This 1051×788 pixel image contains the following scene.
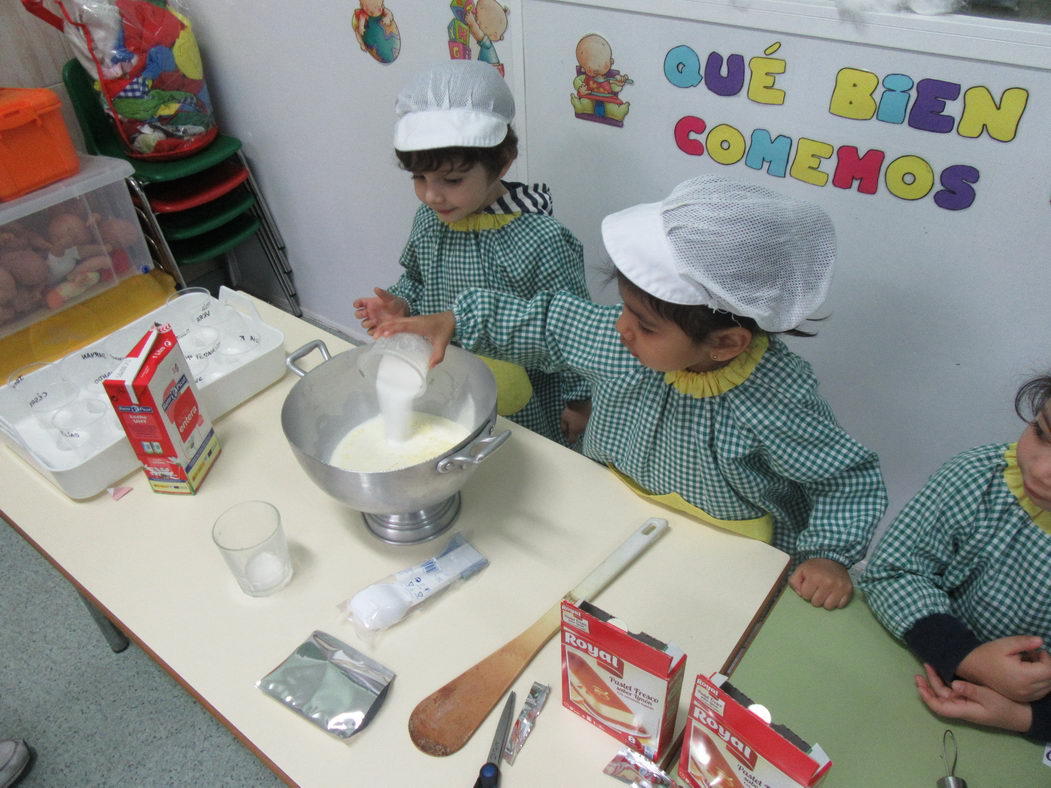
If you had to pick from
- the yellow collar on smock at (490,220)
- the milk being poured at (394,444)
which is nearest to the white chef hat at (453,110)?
the yellow collar on smock at (490,220)

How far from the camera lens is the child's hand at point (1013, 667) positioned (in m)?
0.78

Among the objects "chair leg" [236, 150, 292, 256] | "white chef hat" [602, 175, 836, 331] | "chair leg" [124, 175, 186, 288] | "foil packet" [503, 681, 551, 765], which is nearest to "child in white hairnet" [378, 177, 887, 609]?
"white chef hat" [602, 175, 836, 331]

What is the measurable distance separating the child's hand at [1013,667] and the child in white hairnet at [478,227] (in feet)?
2.86

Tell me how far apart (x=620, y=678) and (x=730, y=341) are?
430 millimetres

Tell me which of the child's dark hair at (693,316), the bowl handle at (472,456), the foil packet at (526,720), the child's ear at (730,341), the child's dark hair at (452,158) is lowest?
the foil packet at (526,720)

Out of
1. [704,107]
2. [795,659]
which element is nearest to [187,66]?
[704,107]

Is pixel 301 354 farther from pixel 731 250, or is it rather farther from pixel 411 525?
pixel 731 250

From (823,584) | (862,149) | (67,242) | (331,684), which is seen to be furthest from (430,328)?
(67,242)

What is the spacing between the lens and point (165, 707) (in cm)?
157

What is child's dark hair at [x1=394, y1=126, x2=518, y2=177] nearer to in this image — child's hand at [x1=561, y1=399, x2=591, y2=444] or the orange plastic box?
child's hand at [x1=561, y1=399, x2=591, y2=444]

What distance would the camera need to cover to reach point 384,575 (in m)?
0.96

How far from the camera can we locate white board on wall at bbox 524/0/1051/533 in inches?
44.5

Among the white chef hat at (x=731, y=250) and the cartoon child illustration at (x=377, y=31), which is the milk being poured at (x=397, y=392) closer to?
the white chef hat at (x=731, y=250)

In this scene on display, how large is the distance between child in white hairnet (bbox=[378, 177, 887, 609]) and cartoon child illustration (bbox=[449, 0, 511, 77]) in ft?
2.40
